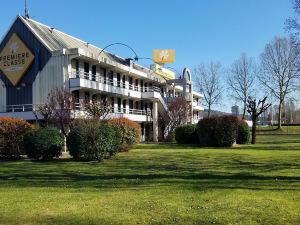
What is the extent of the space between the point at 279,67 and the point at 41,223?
72.4 meters

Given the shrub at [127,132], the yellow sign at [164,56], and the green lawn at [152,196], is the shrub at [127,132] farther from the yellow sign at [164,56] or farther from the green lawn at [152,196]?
the yellow sign at [164,56]

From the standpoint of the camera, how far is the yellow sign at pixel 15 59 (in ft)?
138

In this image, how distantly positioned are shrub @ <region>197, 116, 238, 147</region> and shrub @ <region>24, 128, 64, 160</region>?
15.8m

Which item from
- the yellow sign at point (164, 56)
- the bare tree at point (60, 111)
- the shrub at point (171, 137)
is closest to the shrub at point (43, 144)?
the bare tree at point (60, 111)

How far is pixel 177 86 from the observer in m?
71.6

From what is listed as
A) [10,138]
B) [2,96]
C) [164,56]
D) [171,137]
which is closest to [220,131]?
[171,137]

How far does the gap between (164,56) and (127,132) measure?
53.3 meters

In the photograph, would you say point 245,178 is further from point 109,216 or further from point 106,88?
point 106,88

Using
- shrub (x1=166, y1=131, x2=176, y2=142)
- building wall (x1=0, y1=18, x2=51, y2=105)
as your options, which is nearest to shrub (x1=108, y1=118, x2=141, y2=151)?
building wall (x1=0, y1=18, x2=51, y2=105)

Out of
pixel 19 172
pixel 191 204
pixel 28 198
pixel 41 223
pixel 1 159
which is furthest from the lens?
pixel 1 159

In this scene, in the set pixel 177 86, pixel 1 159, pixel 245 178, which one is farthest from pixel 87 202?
pixel 177 86

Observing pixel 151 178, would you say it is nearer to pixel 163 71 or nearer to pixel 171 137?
pixel 171 137

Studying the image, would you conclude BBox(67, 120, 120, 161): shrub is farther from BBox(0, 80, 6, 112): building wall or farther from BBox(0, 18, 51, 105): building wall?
BBox(0, 80, 6, 112): building wall

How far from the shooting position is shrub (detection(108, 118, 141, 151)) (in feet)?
93.1
